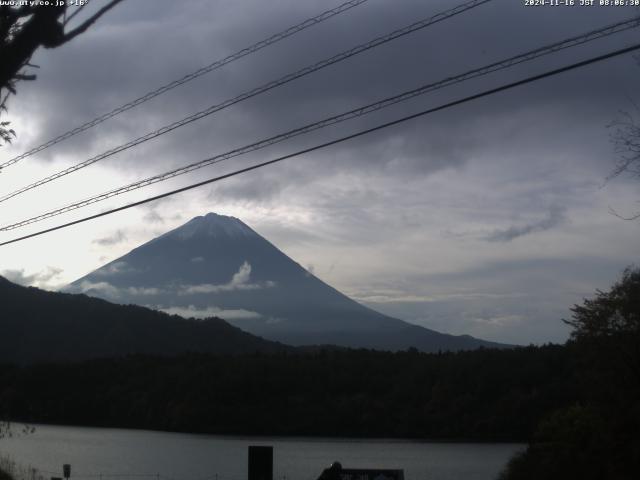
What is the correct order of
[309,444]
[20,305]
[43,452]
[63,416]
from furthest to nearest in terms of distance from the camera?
1. [20,305]
2. [63,416]
3. [309,444]
4. [43,452]

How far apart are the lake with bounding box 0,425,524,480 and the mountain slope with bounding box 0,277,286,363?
21.1 m

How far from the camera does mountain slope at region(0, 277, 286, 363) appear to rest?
9481cm

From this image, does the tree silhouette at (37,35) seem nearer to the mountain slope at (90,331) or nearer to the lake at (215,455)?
the lake at (215,455)

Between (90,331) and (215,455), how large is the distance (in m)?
53.7

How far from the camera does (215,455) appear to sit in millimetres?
56062

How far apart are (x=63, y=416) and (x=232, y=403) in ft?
54.1

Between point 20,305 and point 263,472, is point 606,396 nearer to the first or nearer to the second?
point 263,472

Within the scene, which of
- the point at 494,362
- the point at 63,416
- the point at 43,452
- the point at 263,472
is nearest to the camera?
the point at 263,472

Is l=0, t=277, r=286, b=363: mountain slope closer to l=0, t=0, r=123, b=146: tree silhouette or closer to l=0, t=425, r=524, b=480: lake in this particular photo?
l=0, t=425, r=524, b=480: lake

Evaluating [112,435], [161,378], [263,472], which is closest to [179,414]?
[161,378]

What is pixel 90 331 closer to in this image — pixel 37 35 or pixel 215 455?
pixel 215 455

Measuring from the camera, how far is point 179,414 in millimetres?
80375

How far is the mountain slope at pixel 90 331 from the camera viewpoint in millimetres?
94812

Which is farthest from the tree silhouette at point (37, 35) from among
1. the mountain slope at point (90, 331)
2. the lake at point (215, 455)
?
the mountain slope at point (90, 331)
